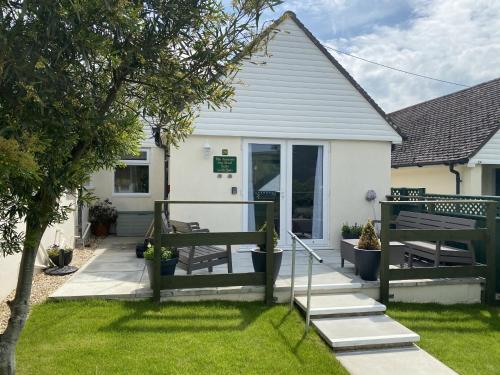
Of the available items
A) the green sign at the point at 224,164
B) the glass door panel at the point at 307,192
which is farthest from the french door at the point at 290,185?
the green sign at the point at 224,164

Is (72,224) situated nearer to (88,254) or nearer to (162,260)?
(88,254)

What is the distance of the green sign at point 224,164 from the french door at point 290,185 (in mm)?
277

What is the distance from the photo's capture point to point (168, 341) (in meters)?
4.08

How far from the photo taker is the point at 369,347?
4.22 metres

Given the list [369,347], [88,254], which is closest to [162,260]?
[369,347]

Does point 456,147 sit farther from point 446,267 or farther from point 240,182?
point 240,182

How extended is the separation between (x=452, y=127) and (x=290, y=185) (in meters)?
8.69

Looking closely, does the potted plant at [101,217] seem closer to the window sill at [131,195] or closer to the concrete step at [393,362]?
the window sill at [131,195]

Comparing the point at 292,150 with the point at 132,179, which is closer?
the point at 292,150

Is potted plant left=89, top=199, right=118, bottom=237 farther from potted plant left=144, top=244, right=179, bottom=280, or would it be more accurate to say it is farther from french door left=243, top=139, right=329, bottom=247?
potted plant left=144, top=244, right=179, bottom=280

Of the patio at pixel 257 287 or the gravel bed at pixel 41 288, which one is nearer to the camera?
the gravel bed at pixel 41 288

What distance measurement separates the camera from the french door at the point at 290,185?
26.5ft

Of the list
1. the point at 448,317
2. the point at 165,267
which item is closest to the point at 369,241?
the point at 448,317

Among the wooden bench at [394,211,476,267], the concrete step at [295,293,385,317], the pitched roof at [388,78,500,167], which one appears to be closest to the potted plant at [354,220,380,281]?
the concrete step at [295,293,385,317]
